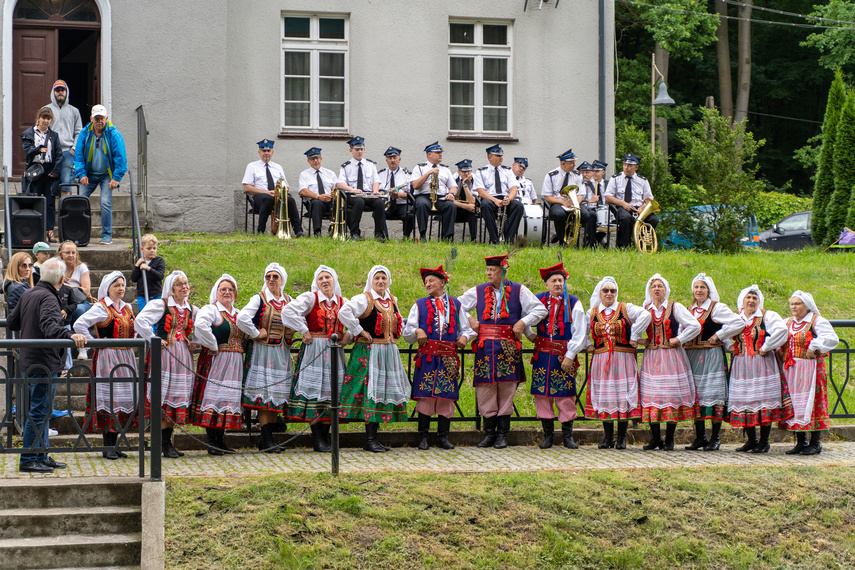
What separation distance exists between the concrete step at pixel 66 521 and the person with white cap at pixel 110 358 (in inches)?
50.4

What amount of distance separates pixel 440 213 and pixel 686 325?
24.1ft

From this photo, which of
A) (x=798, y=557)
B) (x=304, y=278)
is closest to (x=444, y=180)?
(x=304, y=278)

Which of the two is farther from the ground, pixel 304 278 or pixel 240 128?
pixel 240 128

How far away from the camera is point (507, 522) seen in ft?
25.8

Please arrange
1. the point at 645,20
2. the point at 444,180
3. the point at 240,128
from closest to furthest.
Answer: the point at 444,180, the point at 240,128, the point at 645,20

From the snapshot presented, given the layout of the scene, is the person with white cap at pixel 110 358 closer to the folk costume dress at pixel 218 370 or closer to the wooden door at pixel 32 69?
the folk costume dress at pixel 218 370

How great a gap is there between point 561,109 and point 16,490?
15008mm

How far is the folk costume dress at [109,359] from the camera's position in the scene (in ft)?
29.8

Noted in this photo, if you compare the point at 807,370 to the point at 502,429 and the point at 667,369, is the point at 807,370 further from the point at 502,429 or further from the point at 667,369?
the point at 502,429

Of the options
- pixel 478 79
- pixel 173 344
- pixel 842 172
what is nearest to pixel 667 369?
pixel 173 344

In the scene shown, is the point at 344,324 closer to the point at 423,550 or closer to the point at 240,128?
the point at 423,550

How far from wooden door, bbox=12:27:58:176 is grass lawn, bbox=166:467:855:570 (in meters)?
12.1

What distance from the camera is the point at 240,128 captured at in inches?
774

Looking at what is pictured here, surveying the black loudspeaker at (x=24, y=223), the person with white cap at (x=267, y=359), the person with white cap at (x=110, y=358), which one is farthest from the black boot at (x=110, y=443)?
the black loudspeaker at (x=24, y=223)
